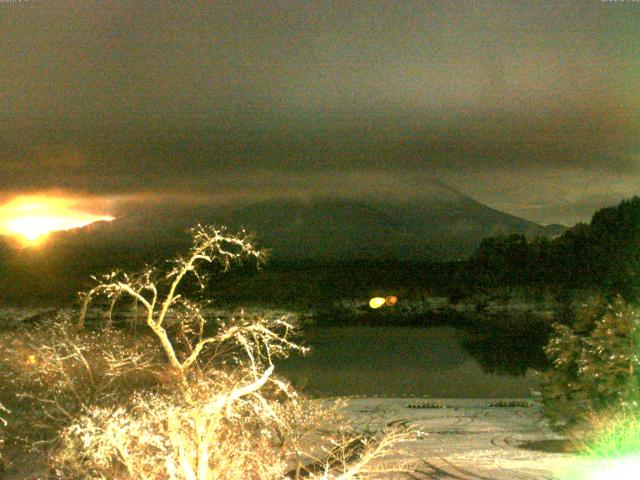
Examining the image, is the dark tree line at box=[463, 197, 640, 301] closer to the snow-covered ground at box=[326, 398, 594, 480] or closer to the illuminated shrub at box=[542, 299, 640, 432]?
the snow-covered ground at box=[326, 398, 594, 480]

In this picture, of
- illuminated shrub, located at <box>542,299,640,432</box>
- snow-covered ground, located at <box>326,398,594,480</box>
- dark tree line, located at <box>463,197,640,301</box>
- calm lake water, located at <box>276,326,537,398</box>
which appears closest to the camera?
snow-covered ground, located at <box>326,398,594,480</box>

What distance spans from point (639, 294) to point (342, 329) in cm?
3450

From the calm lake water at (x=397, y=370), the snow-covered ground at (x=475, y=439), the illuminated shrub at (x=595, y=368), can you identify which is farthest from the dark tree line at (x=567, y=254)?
the illuminated shrub at (x=595, y=368)

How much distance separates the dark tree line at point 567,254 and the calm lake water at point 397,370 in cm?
1637

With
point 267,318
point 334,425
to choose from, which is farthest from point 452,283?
point 267,318

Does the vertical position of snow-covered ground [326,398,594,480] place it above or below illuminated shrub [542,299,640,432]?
below

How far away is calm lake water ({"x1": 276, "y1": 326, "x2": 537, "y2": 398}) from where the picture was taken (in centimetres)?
3784

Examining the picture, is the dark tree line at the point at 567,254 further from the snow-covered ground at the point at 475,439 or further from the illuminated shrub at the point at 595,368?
the illuminated shrub at the point at 595,368

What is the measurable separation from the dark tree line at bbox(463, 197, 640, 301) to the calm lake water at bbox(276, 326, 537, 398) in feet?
53.7

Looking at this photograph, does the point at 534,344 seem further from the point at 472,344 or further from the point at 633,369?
the point at 633,369

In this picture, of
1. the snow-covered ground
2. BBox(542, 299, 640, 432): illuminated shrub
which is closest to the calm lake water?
Result: the snow-covered ground

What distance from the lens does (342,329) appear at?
73.4 m

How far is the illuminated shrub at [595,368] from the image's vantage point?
21375 mm

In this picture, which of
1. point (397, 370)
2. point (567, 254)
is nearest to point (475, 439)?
point (397, 370)
